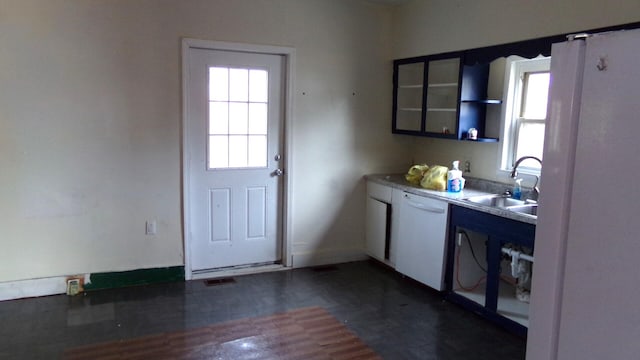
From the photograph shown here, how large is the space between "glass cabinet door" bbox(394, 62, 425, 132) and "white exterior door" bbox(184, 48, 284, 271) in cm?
123

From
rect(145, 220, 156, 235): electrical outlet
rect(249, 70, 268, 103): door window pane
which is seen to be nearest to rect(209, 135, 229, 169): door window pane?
rect(249, 70, 268, 103): door window pane

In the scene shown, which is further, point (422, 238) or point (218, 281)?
point (218, 281)

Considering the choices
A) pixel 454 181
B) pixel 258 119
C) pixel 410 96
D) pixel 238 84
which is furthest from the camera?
pixel 410 96

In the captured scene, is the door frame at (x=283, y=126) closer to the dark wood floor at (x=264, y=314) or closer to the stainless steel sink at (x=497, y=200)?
the dark wood floor at (x=264, y=314)

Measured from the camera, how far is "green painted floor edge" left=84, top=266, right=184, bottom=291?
3943 millimetres

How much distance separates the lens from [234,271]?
14.6 feet

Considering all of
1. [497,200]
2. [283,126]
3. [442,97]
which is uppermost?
Answer: [442,97]

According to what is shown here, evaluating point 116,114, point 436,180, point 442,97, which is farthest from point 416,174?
point 116,114

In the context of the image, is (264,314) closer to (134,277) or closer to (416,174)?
(134,277)

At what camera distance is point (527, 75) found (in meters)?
3.92

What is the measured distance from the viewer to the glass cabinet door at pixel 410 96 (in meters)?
4.65

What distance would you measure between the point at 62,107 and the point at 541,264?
3618mm

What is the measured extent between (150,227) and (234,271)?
0.85 meters

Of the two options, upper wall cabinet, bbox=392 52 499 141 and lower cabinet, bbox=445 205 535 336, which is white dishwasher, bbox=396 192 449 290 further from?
upper wall cabinet, bbox=392 52 499 141
